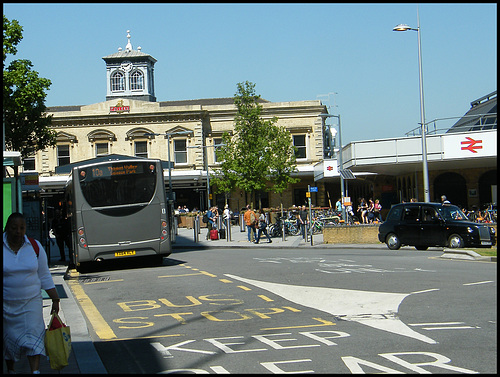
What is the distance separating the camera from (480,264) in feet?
62.7

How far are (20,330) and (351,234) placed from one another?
25450 mm

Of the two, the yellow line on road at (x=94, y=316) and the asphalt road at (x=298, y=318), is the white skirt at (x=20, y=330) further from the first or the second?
the yellow line on road at (x=94, y=316)

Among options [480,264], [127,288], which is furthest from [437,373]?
[480,264]

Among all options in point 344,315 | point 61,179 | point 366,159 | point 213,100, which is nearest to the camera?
point 344,315

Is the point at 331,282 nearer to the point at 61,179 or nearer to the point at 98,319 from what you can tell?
the point at 98,319

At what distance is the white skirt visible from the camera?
680 centimetres

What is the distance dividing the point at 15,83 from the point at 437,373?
23.9 metres

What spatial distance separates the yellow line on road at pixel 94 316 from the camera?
9.99 m

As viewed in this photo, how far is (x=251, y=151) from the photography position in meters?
58.3

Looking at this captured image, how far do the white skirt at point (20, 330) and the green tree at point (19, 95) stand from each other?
20.5 m

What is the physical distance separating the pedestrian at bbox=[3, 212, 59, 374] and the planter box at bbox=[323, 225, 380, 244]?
25.1 meters

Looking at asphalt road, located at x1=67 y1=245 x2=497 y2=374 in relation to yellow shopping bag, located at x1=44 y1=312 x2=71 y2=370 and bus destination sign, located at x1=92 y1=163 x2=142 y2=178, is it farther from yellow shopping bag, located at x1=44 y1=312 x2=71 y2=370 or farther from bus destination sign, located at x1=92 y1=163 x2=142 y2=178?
bus destination sign, located at x1=92 y1=163 x2=142 y2=178

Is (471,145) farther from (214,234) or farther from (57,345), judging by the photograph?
(57,345)

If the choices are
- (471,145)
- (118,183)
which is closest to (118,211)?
(118,183)
